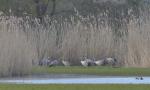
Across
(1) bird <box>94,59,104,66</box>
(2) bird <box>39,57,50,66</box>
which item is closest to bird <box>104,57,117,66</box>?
(1) bird <box>94,59,104,66</box>

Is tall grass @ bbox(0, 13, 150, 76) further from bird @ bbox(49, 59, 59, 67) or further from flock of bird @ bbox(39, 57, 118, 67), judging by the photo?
bird @ bbox(49, 59, 59, 67)

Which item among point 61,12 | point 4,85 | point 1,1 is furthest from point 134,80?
point 61,12

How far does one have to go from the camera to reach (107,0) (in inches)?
1293

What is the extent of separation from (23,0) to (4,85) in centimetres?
1709

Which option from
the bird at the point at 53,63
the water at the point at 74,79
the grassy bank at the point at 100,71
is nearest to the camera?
the water at the point at 74,79

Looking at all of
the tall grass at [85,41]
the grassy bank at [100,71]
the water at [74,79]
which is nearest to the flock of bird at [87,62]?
the tall grass at [85,41]

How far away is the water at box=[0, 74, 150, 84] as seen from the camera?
13438 millimetres

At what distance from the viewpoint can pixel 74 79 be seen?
14250 millimetres

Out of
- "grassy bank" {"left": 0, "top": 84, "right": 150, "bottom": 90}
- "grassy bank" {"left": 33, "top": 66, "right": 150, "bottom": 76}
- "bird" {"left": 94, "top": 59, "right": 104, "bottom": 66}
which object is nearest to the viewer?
"grassy bank" {"left": 0, "top": 84, "right": 150, "bottom": 90}

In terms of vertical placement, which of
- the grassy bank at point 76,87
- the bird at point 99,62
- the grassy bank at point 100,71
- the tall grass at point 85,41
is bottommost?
the grassy bank at point 76,87

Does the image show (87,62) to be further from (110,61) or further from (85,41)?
(85,41)

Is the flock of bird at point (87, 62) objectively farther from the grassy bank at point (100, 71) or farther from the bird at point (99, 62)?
the grassy bank at point (100, 71)

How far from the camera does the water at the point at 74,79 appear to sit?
1344 cm

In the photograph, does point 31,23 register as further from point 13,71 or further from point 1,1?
point 13,71
